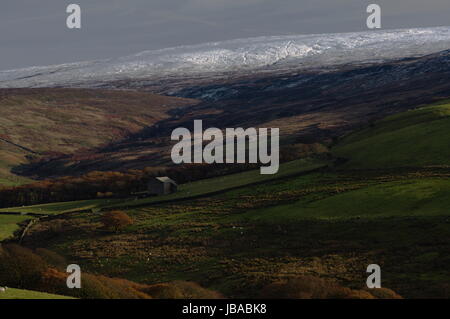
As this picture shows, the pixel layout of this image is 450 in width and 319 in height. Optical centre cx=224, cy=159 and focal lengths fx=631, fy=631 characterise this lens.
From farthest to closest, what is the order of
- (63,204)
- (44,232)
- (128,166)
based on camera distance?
1. (128,166)
2. (63,204)
3. (44,232)

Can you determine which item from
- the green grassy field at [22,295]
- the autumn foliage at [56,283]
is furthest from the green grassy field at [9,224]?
the green grassy field at [22,295]

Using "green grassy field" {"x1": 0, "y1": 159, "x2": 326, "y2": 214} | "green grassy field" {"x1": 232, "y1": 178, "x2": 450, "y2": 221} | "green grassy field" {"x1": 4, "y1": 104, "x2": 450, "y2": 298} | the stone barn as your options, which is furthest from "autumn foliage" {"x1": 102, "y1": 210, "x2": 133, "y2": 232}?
the stone barn

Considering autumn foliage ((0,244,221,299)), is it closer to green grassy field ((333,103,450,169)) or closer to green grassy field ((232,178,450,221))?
green grassy field ((232,178,450,221))

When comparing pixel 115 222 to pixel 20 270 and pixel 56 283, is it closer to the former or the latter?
pixel 20 270

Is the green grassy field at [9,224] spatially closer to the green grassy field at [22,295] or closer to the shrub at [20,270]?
the shrub at [20,270]

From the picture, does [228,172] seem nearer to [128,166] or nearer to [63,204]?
[63,204]

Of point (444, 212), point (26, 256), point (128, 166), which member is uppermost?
point (128, 166)

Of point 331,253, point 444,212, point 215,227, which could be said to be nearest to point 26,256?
point 331,253
